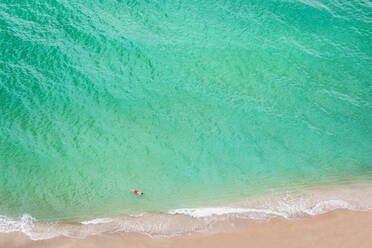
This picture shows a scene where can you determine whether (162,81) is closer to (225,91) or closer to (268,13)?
(225,91)

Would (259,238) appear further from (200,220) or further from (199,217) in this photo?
(199,217)

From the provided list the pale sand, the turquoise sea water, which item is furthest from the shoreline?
the turquoise sea water

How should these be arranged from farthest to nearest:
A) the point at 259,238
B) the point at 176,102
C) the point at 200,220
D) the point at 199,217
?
the point at 176,102
the point at 199,217
the point at 200,220
the point at 259,238

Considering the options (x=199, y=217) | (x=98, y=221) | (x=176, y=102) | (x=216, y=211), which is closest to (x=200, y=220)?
(x=199, y=217)

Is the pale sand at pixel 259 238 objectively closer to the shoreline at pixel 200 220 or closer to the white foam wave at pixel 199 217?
the shoreline at pixel 200 220

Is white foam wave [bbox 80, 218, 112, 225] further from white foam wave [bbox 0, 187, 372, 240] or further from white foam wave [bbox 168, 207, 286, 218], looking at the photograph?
white foam wave [bbox 168, 207, 286, 218]

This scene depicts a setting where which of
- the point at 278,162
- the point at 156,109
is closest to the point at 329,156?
the point at 278,162

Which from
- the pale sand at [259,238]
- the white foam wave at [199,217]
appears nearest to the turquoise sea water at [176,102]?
the white foam wave at [199,217]
